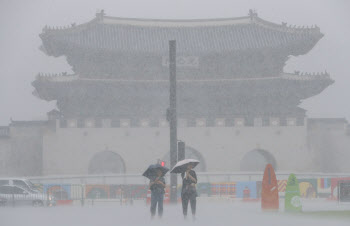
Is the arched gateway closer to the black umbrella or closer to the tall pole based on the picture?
the tall pole

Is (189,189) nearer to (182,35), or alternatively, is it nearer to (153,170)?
(153,170)

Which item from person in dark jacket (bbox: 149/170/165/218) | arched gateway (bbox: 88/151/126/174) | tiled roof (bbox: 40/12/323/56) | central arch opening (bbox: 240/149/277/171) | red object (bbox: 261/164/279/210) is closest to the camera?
person in dark jacket (bbox: 149/170/165/218)

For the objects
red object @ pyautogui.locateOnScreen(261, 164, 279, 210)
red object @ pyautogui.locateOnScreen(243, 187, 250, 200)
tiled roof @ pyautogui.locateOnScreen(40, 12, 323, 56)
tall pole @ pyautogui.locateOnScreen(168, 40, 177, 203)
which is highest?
tiled roof @ pyautogui.locateOnScreen(40, 12, 323, 56)

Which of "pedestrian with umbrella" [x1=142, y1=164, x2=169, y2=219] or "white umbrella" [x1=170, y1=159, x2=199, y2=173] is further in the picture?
"pedestrian with umbrella" [x1=142, y1=164, x2=169, y2=219]

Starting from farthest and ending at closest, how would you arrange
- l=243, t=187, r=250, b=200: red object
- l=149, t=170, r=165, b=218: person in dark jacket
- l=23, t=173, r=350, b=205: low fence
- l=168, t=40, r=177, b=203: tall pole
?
l=243, t=187, r=250, b=200: red object
l=23, t=173, r=350, b=205: low fence
l=168, t=40, r=177, b=203: tall pole
l=149, t=170, r=165, b=218: person in dark jacket

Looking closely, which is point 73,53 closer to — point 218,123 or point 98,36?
point 98,36

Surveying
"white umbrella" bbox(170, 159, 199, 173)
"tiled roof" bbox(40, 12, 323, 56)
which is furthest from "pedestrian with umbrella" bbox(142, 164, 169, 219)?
"tiled roof" bbox(40, 12, 323, 56)

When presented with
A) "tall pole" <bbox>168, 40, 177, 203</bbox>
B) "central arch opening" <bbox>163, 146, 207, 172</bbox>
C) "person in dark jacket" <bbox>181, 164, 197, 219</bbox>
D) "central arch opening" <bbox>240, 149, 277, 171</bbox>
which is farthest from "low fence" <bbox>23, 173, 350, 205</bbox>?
"person in dark jacket" <bbox>181, 164, 197, 219</bbox>

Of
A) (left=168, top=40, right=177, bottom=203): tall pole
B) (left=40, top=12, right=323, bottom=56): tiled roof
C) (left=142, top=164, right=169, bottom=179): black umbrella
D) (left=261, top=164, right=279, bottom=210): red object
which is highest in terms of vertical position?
(left=40, top=12, right=323, bottom=56): tiled roof

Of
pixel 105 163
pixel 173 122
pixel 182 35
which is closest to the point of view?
pixel 173 122

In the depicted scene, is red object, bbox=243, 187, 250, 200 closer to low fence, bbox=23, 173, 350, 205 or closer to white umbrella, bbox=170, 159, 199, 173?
low fence, bbox=23, 173, 350, 205

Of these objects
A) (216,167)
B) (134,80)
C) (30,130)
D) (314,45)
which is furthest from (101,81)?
(314,45)

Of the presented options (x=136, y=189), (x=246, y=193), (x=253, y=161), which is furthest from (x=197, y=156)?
(x=136, y=189)

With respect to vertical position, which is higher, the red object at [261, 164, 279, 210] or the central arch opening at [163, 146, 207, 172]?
the central arch opening at [163, 146, 207, 172]
